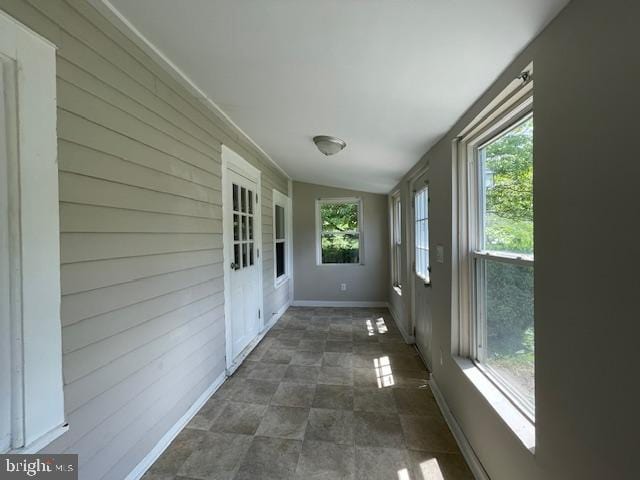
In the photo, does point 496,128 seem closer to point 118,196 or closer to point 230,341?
point 118,196

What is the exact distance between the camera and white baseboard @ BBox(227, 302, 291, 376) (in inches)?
111

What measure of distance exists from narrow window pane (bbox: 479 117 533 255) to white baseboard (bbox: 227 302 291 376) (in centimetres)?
242

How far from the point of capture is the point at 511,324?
1479mm

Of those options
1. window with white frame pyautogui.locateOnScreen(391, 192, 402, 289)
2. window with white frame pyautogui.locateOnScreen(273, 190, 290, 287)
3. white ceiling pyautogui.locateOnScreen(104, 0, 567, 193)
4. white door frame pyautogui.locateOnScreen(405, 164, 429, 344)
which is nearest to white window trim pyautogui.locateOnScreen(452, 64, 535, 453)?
white ceiling pyautogui.locateOnScreen(104, 0, 567, 193)

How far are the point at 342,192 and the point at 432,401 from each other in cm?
374

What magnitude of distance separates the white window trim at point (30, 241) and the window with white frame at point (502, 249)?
6.32ft

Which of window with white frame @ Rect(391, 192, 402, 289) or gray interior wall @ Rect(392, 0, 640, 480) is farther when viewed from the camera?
window with white frame @ Rect(391, 192, 402, 289)

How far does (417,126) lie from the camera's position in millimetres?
2070

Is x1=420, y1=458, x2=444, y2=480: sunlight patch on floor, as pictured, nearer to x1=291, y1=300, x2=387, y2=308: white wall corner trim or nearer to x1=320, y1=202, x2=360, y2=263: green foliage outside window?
x1=291, y1=300, x2=387, y2=308: white wall corner trim

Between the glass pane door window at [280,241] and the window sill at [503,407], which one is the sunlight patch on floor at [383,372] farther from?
the glass pane door window at [280,241]

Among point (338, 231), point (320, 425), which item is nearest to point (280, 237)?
point (338, 231)

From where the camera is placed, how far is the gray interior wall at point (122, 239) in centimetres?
119

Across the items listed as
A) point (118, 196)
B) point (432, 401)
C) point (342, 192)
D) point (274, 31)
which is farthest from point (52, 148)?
point (342, 192)

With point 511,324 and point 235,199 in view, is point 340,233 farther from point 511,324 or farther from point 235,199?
point 511,324
